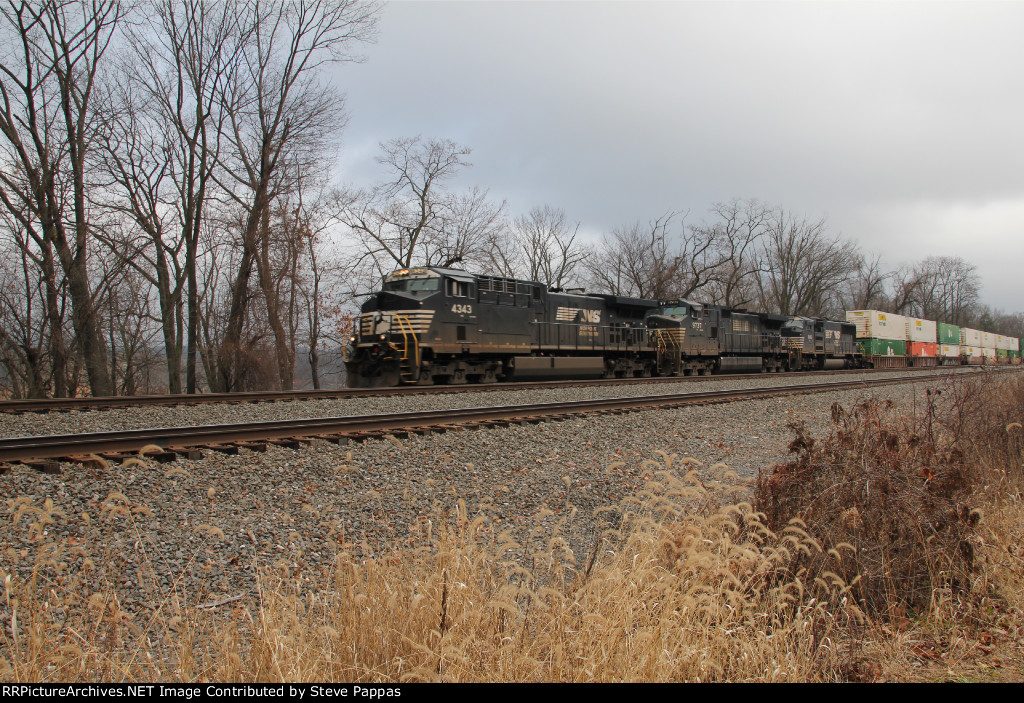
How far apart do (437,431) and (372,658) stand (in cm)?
499

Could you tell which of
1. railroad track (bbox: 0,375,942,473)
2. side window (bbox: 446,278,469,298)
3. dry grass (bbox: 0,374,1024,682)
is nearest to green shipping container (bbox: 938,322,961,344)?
side window (bbox: 446,278,469,298)

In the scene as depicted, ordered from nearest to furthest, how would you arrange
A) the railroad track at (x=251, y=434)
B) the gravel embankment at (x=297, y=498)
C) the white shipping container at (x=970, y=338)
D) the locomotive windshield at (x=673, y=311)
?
the gravel embankment at (x=297, y=498) → the railroad track at (x=251, y=434) → the locomotive windshield at (x=673, y=311) → the white shipping container at (x=970, y=338)

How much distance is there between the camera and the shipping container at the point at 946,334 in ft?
155

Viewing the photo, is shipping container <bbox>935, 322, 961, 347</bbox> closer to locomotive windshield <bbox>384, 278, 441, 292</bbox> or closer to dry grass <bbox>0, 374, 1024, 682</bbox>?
locomotive windshield <bbox>384, 278, 441, 292</bbox>

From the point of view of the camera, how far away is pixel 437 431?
762 cm

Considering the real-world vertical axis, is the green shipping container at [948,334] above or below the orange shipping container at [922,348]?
above

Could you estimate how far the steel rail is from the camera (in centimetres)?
580

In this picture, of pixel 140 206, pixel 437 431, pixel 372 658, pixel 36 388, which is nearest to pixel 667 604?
pixel 372 658

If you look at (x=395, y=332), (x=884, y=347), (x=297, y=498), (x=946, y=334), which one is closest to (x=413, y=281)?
(x=395, y=332)

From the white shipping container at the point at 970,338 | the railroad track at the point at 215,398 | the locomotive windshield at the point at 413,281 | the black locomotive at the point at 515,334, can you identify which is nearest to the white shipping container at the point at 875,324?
the white shipping container at the point at 970,338

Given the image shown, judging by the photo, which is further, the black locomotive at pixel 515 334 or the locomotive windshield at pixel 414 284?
the locomotive windshield at pixel 414 284

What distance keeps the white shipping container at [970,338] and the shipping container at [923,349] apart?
7.56 meters

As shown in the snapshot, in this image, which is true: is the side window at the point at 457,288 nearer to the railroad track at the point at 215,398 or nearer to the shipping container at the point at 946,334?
the railroad track at the point at 215,398

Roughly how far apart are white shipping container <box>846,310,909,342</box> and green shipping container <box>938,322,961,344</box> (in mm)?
8846
